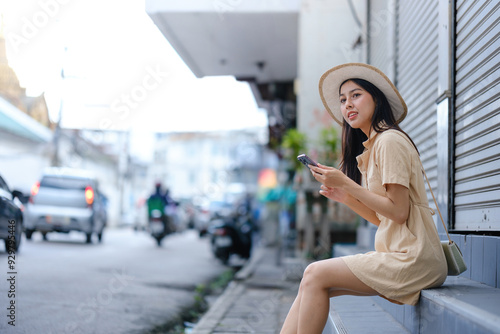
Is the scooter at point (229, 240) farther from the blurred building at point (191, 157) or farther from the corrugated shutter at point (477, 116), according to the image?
the blurred building at point (191, 157)

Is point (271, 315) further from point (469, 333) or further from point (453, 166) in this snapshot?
point (469, 333)

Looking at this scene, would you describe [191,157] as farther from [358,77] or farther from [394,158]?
[394,158]

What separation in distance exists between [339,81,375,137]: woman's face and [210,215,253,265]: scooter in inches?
317

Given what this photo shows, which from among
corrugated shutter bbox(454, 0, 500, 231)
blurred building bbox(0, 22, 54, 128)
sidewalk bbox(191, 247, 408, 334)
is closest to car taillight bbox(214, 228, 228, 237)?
sidewalk bbox(191, 247, 408, 334)

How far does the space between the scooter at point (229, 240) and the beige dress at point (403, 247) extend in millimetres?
8201

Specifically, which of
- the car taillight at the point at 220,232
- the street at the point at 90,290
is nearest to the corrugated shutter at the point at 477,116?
the street at the point at 90,290

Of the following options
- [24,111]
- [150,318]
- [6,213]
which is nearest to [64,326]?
[150,318]

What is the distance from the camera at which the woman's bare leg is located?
7.11 feet

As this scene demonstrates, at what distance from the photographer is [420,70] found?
15.4 ft

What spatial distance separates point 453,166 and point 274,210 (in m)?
12.9

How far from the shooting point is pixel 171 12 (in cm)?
836

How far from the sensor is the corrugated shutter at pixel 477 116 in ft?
9.41

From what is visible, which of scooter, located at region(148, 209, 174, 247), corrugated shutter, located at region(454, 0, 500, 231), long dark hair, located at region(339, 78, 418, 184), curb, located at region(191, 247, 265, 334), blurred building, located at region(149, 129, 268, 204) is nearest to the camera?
long dark hair, located at region(339, 78, 418, 184)

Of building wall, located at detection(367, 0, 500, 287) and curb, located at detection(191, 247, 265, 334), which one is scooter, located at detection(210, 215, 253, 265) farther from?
building wall, located at detection(367, 0, 500, 287)
